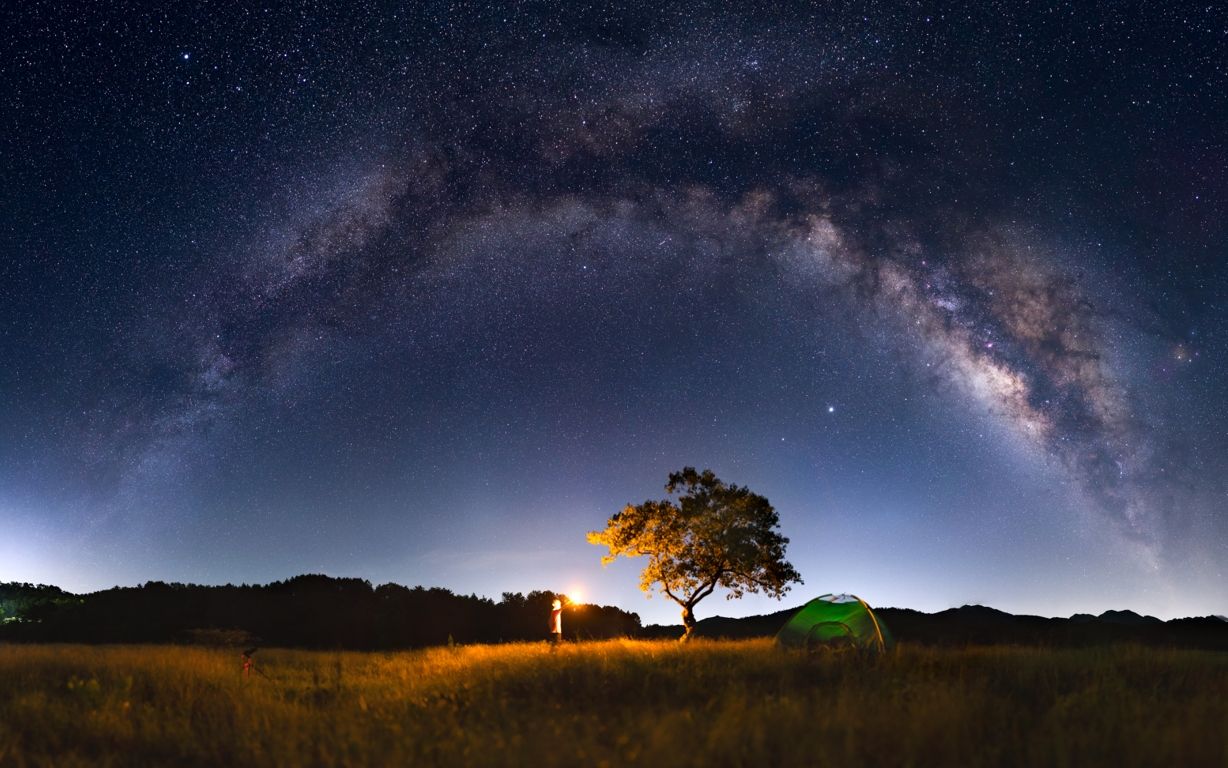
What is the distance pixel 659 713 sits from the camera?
10.5m

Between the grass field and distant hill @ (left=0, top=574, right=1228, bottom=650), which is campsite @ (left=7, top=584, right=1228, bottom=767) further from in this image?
distant hill @ (left=0, top=574, right=1228, bottom=650)

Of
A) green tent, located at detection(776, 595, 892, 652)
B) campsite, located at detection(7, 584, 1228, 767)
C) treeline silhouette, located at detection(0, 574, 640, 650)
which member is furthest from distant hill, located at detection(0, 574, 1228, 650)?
campsite, located at detection(7, 584, 1228, 767)

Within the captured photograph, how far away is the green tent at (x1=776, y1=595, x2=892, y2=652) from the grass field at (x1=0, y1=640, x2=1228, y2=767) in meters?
3.65

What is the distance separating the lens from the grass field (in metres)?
8.21

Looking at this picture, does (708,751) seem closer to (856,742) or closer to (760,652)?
(856,742)

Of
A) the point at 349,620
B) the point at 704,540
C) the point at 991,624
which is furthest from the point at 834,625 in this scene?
the point at 991,624

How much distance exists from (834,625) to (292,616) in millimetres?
48530

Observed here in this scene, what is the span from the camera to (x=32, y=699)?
13.8 m

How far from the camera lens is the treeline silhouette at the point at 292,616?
44719 mm

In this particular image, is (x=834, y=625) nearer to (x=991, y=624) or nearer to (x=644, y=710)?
(x=644, y=710)

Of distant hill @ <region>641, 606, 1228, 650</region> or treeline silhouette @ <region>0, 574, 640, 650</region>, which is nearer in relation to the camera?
treeline silhouette @ <region>0, 574, 640, 650</region>

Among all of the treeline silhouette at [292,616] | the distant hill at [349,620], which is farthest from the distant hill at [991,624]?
the treeline silhouette at [292,616]

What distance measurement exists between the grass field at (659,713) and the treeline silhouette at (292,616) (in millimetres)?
24518

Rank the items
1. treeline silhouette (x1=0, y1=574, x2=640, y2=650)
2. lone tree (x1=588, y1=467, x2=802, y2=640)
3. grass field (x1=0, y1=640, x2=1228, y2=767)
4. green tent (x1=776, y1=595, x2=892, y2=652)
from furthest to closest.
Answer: treeline silhouette (x1=0, y1=574, x2=640, y2=650) → lone tree (x1=588, y1=467, x2=802, y2=640) → green tent (x1=776, y1=595, x2=892, y2=652) → grass field (x1=0, y1=640, x2=1228, y2=767)
